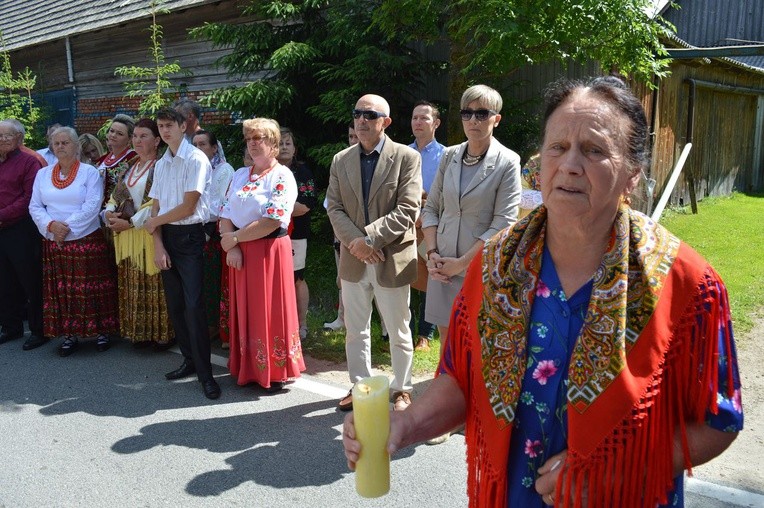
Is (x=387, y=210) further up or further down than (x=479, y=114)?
A: further down

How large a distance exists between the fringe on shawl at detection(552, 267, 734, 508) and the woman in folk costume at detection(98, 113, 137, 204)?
5438mm

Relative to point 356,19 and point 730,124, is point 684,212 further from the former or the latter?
point 356,19

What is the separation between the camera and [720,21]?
58.8 ft

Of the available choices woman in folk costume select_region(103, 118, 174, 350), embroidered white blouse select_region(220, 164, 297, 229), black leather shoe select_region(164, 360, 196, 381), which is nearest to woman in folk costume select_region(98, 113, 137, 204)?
woman in folk costume select_region(103, 118, 174, 350)

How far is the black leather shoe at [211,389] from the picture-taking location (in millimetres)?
4781

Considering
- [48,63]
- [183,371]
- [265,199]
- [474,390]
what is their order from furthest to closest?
[48,63], [183,371], [265,199], [474,390]

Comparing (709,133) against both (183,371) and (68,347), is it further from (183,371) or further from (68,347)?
(68,347)

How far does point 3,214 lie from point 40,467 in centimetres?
324

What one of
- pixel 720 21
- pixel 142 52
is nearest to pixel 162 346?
pixel 142 52


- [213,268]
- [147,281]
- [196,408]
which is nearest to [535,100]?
[213,268]

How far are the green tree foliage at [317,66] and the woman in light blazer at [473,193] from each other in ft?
12.3

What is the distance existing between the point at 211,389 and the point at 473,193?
249 cm

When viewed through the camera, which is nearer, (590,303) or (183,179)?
(590,303)

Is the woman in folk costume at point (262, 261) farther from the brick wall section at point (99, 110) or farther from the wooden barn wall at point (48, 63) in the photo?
the wooden barn wall at point (48, 63)
